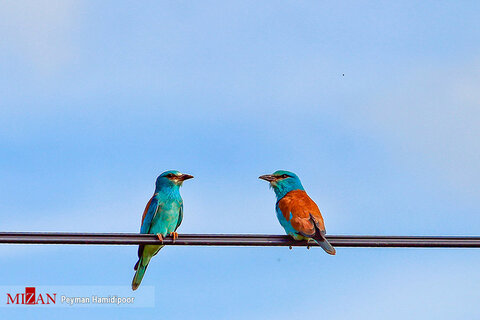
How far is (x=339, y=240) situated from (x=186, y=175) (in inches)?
157

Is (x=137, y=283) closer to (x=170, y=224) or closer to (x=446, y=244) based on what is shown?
(x=170, y=224)

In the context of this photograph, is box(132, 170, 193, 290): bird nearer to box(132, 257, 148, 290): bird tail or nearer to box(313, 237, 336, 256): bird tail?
box(132, 257, 148, 290): bird tail

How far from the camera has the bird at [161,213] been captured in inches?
369

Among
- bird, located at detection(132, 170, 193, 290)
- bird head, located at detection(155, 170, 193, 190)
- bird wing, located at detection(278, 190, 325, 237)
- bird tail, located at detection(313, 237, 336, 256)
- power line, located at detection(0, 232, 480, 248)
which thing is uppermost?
bird head, located at detection(155, 170, 193, 190)

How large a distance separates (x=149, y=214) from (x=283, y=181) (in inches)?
69.9

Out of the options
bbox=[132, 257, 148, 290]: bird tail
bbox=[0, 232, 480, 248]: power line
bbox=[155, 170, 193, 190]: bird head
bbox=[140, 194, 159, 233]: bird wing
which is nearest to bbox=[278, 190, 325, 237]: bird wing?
bbox=[0, 232, 480, 248]: power line

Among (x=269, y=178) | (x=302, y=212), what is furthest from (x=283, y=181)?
(x=302, y=212)

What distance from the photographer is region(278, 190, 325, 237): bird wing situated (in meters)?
7.72

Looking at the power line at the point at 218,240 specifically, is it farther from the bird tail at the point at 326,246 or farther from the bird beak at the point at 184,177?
the bird beak at the point at 184,177

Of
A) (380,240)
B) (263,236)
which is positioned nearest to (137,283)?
(263,236)

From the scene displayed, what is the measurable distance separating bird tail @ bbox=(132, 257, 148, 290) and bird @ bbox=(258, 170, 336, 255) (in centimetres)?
186

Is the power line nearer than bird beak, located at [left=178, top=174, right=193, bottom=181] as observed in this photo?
Yes

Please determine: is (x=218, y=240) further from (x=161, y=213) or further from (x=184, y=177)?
(x=184, y=177)

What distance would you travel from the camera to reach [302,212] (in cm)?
815
